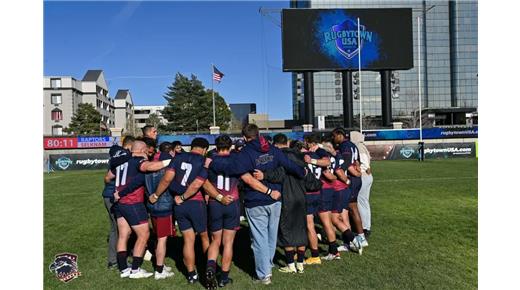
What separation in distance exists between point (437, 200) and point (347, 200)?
6.45 m

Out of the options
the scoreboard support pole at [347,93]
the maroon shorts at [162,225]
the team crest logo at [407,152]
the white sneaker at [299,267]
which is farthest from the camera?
the scoreboard support pole at [347,93]

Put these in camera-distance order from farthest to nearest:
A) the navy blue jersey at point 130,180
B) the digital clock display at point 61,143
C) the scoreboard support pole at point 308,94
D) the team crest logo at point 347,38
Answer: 1. the scoreboard support pole at point 308,94
2. the team crest logo at point 347,38
3. the digital clock display at point 61,143
4. the navy blue jersey at point 130,180

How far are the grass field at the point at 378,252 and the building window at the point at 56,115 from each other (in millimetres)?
61719

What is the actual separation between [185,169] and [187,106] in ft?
202

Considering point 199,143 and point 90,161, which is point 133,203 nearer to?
point 199,143

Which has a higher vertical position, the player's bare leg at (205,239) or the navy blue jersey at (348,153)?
the navy blue jersey at (348,153)

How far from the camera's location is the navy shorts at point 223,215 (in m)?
5.07

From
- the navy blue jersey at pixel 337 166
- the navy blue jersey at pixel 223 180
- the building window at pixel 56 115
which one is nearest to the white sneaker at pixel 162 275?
the navy blue jersey at pixel 223 180

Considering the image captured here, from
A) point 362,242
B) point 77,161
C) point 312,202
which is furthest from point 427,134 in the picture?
point 312,202

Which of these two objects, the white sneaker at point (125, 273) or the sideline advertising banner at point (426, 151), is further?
the sideline advertising banner at point (426, 151)

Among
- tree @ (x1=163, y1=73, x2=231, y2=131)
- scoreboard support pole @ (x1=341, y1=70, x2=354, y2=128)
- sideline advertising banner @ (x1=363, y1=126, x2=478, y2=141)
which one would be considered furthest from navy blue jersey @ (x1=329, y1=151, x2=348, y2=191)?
tree @ (x1=163, y1=73, x2=231, y2=131)

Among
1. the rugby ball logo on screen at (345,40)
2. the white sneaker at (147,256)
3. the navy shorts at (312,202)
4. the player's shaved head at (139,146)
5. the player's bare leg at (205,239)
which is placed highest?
the rugby ball logo on screen at (345,40)

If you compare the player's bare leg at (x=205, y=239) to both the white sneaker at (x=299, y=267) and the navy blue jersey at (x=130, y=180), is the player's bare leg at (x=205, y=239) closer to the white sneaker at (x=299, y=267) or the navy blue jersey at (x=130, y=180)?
the navy blue jersey at (x=130, y=180)
